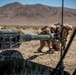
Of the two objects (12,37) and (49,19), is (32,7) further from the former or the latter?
(12,37)

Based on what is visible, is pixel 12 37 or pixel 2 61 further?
pixel 12 37

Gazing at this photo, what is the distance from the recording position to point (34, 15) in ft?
444

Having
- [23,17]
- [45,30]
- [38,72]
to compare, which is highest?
[38,72]

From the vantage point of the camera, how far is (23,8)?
147 meters

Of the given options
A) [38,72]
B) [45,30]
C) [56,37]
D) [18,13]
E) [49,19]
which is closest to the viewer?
[38,72]

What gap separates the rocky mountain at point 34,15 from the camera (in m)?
127

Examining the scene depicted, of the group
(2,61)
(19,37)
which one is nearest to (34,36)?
(19,37)

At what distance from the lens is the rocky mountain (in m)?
127

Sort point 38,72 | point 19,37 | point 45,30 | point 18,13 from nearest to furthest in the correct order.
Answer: point 38,72, point 19,37, point 45,30, point 18,13

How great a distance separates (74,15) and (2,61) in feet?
438

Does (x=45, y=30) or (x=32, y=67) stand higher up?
(x=32, y=67)

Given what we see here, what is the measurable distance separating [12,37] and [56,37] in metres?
1.66

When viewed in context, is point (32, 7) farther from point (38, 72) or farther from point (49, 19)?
point (38, 72)

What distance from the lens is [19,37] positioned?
8047 millimetres
